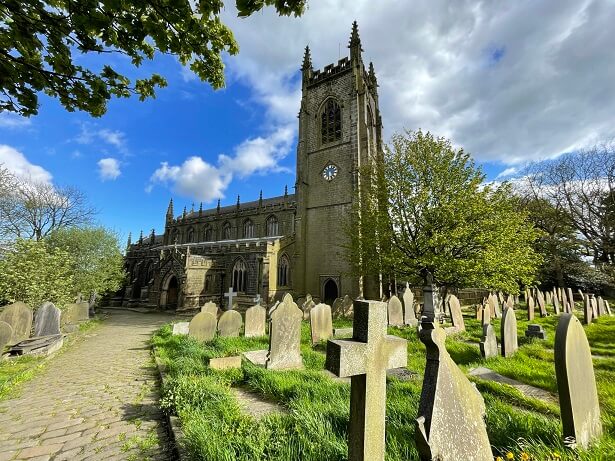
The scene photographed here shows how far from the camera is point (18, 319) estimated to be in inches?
347

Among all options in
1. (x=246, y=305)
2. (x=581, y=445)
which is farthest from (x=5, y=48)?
(x=246, y=305)

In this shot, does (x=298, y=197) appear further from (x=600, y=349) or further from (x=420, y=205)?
(x=600, y=349)

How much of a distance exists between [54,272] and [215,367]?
38.7 feet

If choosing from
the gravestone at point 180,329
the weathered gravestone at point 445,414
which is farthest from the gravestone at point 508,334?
the gravestone at point 180,329

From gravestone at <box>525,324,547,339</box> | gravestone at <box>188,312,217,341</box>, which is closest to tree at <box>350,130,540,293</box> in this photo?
gravestone at <box>525,324,547,339</box>

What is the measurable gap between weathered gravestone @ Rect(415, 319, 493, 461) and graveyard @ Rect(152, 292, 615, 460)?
2.3 inches

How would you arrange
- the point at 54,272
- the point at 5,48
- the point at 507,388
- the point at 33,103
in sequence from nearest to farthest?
1. the point at 5,48
2. the point at 33,103
3. the point at 507,388
4. the point at 54,272

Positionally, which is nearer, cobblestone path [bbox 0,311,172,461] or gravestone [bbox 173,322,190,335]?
cobblestone path [bbox 0,311,172,461]

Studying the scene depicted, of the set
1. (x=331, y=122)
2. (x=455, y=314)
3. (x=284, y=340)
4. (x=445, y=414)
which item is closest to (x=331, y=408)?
(x=445, y=414)

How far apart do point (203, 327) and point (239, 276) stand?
14.4 meters

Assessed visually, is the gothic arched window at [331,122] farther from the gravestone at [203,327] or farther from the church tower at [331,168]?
the gravestone at [203,327]

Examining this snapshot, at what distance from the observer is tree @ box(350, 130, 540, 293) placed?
1159cm

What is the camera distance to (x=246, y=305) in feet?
69.5

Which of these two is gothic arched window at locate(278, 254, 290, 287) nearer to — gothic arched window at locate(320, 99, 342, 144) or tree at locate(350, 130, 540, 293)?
tree at locate(350, 130, 540, 293)
